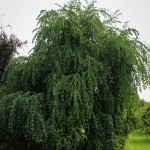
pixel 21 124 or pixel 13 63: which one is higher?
pixel 13 63

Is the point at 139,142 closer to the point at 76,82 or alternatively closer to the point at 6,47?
the point at 6,47

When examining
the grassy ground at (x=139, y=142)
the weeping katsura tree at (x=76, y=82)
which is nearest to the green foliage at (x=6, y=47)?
the weeping katsura tree at (x=76, y=82)

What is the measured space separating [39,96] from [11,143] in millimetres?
3105

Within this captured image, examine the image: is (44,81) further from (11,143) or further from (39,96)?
(11,143)

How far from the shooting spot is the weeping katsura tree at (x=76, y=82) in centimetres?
1298

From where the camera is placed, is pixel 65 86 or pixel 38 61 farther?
pixel 38 61

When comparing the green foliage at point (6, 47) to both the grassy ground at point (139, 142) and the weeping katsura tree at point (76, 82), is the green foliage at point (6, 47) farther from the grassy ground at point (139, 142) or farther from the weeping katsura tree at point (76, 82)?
the grassy ground at point (139, 142)

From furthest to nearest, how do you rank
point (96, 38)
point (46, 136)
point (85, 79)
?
1. point (96, 38)
2. point (85, 79)
3. point (46, 136)

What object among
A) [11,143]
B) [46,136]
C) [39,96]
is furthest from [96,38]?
[11,143]

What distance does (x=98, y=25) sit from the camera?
1467 centimetres

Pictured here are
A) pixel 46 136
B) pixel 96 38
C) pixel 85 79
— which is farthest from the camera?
pixel 96 38

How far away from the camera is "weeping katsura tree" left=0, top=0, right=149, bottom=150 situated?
1298cm

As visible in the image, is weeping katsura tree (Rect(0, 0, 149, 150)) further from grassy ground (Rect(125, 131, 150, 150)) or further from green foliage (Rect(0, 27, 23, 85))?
grassy ground (Rect(125, 131, 150, 150))

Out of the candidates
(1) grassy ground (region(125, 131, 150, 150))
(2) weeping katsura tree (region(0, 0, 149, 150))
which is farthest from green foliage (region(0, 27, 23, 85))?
(1) grassy ground (region(125, 131, 150, 150))
